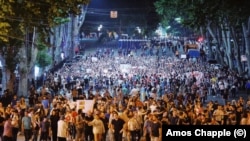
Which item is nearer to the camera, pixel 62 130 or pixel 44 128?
pixel 62 130

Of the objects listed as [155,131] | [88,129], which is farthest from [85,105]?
[155,131]

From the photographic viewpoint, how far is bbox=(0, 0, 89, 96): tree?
26.0 m

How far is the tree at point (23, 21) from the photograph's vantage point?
26.0m

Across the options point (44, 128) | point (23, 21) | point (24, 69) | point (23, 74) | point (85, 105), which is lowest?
point (44, 128)

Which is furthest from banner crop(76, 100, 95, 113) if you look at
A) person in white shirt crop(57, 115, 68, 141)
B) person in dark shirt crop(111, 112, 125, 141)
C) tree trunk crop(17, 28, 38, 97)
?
tree trunk crop(17, 28, 38, 97)

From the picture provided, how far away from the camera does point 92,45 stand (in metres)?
84.8

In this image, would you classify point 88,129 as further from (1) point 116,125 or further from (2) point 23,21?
(2) point 23,21

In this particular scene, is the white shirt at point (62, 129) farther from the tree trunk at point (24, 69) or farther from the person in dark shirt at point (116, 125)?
the tree trunk at point (24, 69)

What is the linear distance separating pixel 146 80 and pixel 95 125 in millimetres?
21443

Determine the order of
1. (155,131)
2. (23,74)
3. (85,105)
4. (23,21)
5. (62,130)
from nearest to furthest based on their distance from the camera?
1. (155,131)
2. (62,130)
3. (85,105)
4. (23,21)
5. (23,74)

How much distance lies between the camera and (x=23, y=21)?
27.4 metres

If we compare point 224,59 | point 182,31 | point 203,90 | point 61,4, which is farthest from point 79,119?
point 182,31

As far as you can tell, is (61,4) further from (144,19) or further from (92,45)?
(144,19)

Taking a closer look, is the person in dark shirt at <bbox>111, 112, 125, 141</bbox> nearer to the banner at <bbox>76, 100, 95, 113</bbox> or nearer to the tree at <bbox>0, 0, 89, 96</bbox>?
the banner at <bbox>76, 100, 95, 113</bbox>
